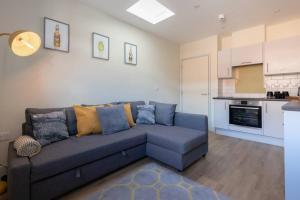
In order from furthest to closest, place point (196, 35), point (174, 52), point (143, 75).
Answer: point (174, 52) < point (196, 35) < point (143, 75)

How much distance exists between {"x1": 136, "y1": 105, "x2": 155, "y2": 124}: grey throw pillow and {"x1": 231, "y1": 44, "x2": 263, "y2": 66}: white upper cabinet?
8.12 feet

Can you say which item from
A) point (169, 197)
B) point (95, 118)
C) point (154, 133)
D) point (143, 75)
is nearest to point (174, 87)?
point (143, 75)

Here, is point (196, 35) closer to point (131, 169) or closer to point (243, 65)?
point (243, 65)

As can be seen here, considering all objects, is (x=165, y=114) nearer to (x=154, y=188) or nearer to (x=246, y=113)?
(x=154, y=188)

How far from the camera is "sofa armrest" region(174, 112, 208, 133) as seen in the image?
2.51 m

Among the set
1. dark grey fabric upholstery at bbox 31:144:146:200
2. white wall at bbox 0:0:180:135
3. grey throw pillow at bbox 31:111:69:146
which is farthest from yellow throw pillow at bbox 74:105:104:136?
dark grey fabric upholstery at bbox 31:144:146:200

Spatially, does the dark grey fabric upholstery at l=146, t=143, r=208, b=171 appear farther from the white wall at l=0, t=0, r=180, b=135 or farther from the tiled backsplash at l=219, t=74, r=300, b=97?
the tiled backsplash at l=219, t=74, r=300, b=97

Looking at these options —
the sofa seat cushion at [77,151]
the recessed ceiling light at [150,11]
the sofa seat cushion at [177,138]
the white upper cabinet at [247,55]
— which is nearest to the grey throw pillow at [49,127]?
the sofa seat cushion at [77,151]

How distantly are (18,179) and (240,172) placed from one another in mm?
2501

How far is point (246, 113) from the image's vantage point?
3477 millimetres

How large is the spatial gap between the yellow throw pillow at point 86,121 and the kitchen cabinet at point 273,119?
10.9 ft

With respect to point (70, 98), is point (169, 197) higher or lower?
lower

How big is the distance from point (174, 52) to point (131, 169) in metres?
3.74

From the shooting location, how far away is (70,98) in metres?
2.57
